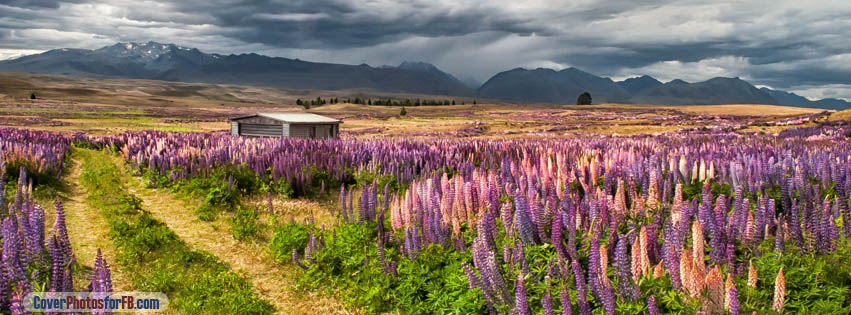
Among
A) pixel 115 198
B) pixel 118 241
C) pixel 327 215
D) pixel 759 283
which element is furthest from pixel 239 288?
pixel 115 198

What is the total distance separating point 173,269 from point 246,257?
107 centimetres

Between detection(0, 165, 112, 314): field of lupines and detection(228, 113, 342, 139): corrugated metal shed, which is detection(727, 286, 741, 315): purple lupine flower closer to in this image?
detection(0, 165, 112, 314): field of lupines

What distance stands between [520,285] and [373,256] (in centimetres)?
274

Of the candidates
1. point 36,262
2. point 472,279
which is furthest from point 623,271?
point 36,262

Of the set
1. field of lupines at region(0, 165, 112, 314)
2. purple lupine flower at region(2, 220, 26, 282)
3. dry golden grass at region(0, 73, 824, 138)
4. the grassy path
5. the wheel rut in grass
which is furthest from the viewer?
dry golden grass at region(0, 73, 824, 138)

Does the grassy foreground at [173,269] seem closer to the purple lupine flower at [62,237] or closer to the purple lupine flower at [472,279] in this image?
the purple lupine flower at [62,237]

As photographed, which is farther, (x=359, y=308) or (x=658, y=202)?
(x=658, y=202)

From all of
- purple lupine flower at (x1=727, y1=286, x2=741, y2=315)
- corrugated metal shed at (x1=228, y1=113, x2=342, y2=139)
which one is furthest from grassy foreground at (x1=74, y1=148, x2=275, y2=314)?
corrugated metal shed at (x1=228, y1=113, x2=342, y2=139)

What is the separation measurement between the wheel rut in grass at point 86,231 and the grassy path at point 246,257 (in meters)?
1.04

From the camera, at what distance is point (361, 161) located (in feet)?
43.3

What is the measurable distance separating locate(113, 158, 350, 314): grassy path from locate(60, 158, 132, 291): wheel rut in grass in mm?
1038

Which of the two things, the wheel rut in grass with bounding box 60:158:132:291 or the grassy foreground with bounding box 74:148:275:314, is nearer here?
the grassy foreground with bounding box 74:148:275:314

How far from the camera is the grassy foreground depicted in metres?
5.81

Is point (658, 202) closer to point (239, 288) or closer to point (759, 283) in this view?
point (759, 283)
